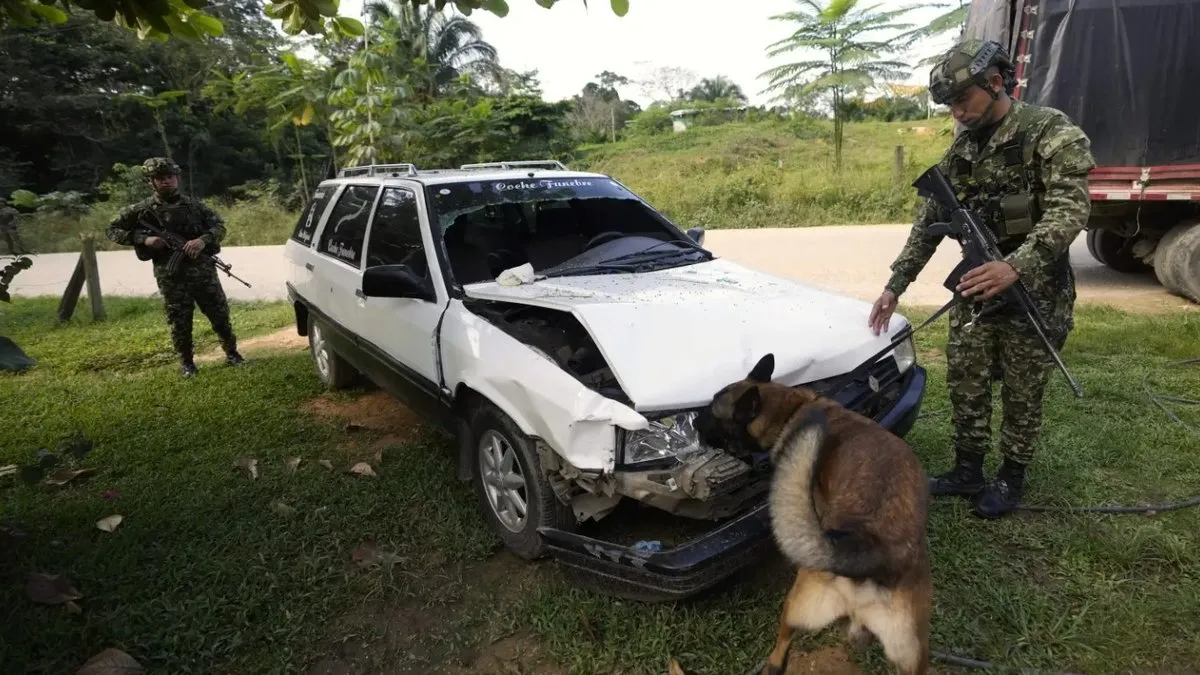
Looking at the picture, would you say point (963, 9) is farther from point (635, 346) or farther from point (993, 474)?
point (635, 346)

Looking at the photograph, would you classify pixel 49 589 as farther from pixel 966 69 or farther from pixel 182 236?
pixel 966 69

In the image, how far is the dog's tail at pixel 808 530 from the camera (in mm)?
1711

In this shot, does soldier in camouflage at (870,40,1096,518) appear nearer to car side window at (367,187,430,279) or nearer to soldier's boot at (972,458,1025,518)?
soldier's boot at (972,458,1025,518)

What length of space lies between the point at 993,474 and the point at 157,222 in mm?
6124

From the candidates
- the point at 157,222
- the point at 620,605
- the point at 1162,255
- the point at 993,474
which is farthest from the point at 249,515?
the point at 1162,255

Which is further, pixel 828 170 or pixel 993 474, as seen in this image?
pixel 828 170

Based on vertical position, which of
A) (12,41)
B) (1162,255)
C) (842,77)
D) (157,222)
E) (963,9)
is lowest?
(1162,255)

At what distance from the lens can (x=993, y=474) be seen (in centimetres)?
342

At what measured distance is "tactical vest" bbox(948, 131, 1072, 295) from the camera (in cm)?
273

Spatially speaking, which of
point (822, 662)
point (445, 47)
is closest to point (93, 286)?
point (822, 662)

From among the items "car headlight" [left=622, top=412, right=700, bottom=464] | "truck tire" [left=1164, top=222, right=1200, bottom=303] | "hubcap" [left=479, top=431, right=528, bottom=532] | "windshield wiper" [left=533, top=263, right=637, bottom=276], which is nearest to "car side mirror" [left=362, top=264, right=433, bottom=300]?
"windshield wiper" [left=533, top=263, right=637, bottom=276]

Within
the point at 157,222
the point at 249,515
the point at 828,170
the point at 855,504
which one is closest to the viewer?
the point at 855,504

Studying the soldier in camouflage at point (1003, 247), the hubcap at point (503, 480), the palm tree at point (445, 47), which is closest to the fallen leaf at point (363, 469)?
the hubcap at point (503, 480)

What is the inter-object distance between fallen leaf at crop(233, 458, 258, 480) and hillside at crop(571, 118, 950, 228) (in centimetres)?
1134
